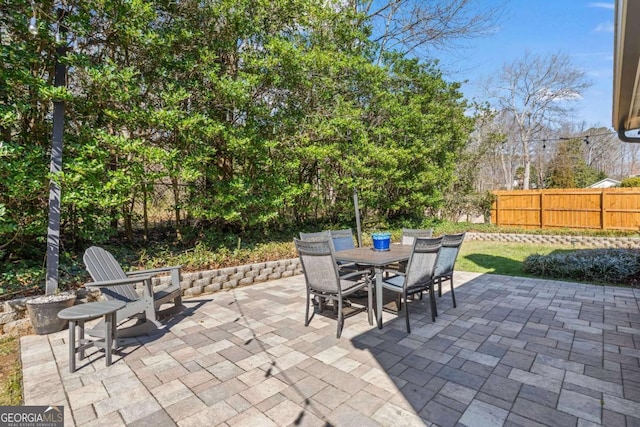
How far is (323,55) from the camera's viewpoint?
21.4ft

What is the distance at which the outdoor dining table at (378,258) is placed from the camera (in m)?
3.44

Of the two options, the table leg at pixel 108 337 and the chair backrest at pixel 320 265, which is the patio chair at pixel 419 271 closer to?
the chair backrest at pixel 320 265

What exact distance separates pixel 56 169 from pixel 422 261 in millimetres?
4442

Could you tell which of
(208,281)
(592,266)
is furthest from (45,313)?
(592,266)

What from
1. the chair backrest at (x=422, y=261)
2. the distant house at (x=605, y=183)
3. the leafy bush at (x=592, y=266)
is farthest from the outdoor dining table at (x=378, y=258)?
the distant house at (x=605, y=183)

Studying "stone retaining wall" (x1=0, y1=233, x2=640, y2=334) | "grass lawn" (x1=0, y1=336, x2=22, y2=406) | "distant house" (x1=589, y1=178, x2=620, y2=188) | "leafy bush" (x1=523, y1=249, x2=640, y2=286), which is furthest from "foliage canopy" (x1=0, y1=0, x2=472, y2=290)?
"distant house" (x1=589, y1=178, x2=620, y2=188)

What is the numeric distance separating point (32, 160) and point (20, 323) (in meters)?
1.86

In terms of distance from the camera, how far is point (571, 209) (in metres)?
11.2

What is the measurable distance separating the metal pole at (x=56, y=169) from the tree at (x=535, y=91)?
20443mm

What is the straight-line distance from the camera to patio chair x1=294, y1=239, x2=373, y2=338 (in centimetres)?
320

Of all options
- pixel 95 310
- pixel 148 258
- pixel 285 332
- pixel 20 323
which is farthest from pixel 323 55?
pixel 20 323

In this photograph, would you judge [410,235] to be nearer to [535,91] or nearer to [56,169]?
[56,169]

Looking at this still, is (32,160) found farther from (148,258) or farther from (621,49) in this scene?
(621,49)

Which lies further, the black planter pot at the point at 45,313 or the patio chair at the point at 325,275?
the black planter pot at the point at 45,313
